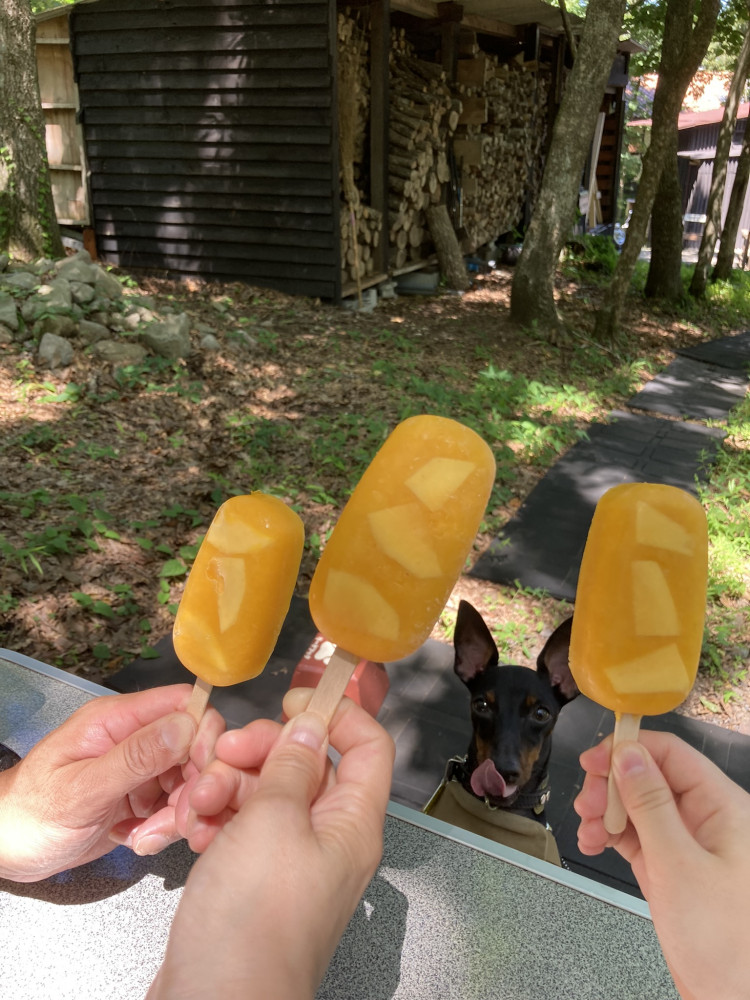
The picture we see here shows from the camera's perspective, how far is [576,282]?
12.5m

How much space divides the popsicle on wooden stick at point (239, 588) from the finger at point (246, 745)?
0.33ft

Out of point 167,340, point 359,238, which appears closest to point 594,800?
point 167,340

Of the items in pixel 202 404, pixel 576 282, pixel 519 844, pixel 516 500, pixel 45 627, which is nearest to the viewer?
pixel 519 844

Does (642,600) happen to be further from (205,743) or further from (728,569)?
(728,569)

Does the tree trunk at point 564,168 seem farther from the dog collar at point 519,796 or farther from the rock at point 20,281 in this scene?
the dog collar at point 519,796

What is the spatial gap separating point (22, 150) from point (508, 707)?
7.00m

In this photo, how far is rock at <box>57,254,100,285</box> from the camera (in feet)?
20.9

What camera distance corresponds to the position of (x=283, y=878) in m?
0.86

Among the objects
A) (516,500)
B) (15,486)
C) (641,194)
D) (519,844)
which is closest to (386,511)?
(519,844)

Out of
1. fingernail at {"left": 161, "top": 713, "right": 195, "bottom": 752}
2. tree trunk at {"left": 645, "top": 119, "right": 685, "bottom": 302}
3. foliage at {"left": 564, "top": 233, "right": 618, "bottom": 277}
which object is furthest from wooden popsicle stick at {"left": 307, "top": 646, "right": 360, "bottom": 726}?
foliage at {"left": 564, "top": 233, "right": 618, "bottom": 277}

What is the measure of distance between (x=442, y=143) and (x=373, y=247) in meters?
2.58

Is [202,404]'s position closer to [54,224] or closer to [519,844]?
[54,224]

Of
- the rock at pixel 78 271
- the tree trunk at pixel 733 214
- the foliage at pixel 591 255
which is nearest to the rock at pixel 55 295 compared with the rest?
the rock at pixel 78 271

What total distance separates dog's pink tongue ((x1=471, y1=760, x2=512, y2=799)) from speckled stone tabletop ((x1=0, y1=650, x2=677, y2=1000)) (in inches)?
12.3
